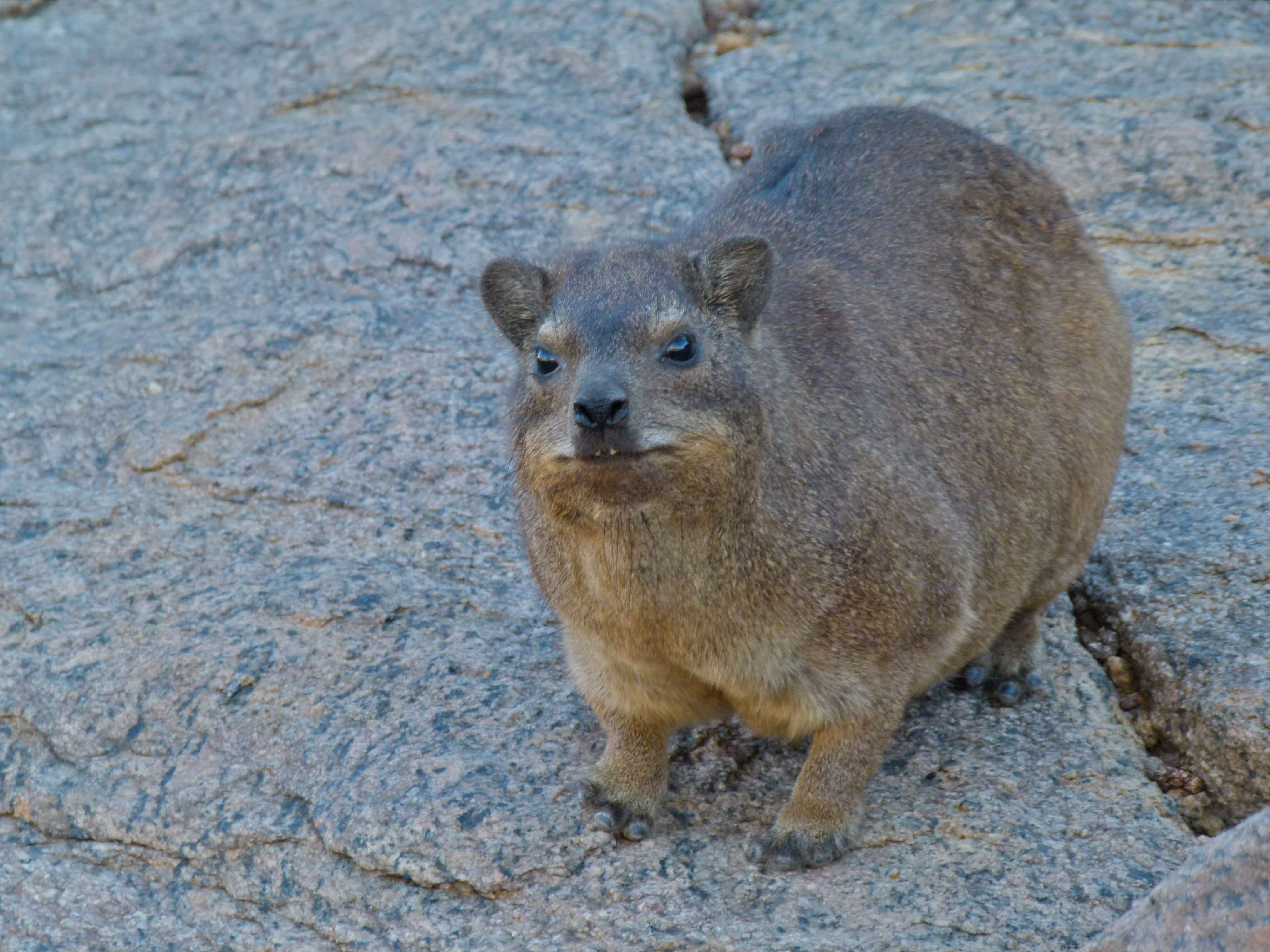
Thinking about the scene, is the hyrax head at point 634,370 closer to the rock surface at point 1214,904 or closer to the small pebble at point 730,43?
the rock surface at point 1214,904

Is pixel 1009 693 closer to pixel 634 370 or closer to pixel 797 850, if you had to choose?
pixel 797 850

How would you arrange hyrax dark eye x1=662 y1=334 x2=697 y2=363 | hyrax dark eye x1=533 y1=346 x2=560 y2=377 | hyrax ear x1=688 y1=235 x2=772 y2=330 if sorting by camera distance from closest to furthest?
hyrax dark eye x1=662 y1=334 x2=697 y2=363, hyrax dark eye x1=533 y1=346 x2=560 y2=377, hyrax ear x1=688 y1=235 x2=772 y2=330

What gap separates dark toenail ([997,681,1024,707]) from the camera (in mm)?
5555

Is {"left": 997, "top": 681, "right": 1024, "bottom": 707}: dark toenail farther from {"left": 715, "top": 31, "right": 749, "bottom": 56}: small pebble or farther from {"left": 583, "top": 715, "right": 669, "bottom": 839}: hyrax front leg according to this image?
{"left": 715, "top": 31, "right": 749, "bottom": 56}: small pebble

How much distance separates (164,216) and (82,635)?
3.37m

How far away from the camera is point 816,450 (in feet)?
15.9

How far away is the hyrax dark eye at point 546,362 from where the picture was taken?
15.2 ft

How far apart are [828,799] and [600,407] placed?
164 cm

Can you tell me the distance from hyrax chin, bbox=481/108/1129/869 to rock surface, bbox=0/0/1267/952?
0.38 m

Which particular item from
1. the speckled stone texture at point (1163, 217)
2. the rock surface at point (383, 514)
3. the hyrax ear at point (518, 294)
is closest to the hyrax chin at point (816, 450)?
the hyrax ear at point (518, 294)

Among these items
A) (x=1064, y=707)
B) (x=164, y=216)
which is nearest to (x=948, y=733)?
(x=1064, y=707)

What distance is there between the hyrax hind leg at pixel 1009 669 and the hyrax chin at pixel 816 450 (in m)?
0.01

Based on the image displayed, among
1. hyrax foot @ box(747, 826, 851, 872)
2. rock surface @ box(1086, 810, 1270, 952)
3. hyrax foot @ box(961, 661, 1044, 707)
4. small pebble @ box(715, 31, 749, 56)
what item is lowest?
hyrax foot @ box(961, 661, 1044, 707)

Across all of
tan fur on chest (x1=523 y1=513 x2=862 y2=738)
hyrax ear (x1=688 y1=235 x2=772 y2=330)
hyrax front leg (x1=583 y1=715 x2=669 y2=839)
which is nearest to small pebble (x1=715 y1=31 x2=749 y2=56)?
hyrax ear (x1=688 y1=235 x2=772 y2=330)
